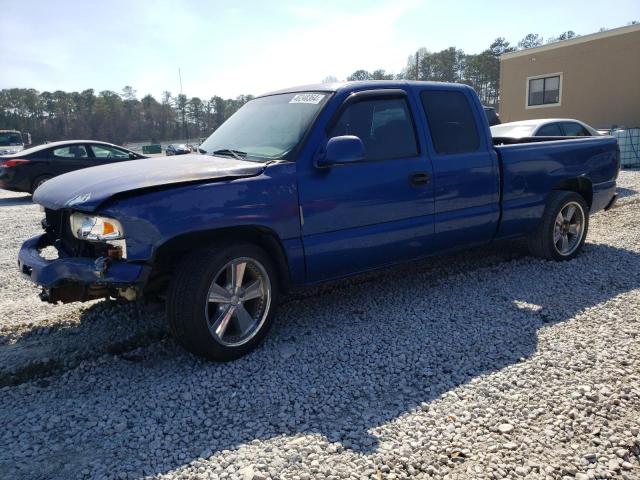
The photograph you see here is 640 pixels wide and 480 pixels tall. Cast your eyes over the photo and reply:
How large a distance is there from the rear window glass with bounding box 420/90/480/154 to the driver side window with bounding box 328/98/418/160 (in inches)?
10.5

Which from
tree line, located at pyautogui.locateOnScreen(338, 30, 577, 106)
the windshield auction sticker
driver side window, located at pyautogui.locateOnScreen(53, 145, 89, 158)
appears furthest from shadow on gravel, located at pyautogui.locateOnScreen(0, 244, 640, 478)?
tree line, located at pyautogui.locateOnScreen(338, 30, 577, 106)

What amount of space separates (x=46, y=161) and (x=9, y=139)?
1457 centimetres

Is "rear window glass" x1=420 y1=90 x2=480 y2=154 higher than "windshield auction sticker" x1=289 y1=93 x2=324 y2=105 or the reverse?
the reverse

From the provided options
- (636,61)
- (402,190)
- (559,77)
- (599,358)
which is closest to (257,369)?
(402,190)

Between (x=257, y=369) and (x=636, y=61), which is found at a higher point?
(x=636, y=61)

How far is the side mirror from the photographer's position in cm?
360

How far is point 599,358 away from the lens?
3.40 meters

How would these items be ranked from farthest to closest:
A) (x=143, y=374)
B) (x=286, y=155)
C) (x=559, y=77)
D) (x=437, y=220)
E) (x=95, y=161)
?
(x=559, y=77), (x=95, y=161), (x=437, y=220), (x=286, y=155), (x=143, y=374)

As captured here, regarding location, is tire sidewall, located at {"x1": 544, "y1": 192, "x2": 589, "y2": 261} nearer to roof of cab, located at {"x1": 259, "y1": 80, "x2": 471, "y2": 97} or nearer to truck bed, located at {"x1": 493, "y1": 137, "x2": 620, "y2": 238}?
truck bed, located at {"x1": 493, "y1": 137, "x2": 620, "y2": 238}

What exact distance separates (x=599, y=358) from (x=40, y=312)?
454cm

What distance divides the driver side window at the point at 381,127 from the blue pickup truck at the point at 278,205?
12mm

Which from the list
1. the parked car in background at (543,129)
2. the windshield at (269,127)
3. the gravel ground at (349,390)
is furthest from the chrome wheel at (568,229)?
the parked car in background at (543,129)

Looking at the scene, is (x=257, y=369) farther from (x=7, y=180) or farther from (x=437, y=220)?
(x=7, y=180)

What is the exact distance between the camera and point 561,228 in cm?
578
